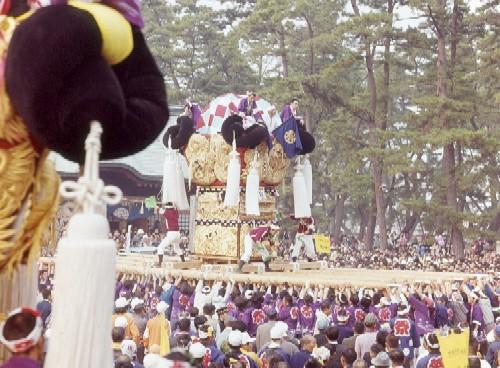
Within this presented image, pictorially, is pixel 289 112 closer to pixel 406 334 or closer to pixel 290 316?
pixel 290 316

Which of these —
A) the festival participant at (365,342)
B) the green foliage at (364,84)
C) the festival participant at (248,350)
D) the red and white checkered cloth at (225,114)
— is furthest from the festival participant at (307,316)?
the green foliage at (364,84)

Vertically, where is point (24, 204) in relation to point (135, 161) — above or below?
below

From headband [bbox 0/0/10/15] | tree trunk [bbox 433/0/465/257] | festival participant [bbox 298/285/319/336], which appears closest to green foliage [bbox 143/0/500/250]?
tree trunk [bbox 433/0/465/257]

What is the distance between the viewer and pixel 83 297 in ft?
8.10

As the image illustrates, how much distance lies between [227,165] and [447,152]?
9.39 metres

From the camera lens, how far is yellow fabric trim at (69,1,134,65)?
2.71 meters

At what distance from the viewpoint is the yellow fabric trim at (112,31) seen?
107 inches

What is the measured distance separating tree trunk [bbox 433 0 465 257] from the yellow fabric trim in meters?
19.1

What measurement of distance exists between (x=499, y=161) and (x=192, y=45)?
1426 cm

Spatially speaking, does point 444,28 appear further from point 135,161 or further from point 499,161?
point 135,161

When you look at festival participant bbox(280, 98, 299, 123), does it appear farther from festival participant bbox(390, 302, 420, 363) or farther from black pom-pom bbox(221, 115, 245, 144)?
festival participant bbox(390, 302, 420, 363)

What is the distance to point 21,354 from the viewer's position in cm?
294

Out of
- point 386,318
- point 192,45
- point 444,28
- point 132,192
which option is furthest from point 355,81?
point 386,318

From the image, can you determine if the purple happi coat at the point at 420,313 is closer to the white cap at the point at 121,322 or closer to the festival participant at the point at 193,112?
the white cap at the point at 121,322
